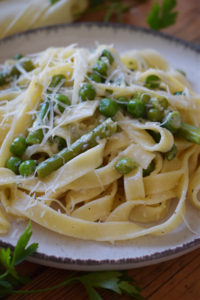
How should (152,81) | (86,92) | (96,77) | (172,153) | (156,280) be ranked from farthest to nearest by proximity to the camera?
(152,81)
(96,77)
(86,92)
(172,153)
(156,280)

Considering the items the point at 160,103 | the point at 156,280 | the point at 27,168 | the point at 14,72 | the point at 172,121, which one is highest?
the point at 14,72

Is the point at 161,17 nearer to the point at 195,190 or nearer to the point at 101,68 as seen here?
the point at 101,68

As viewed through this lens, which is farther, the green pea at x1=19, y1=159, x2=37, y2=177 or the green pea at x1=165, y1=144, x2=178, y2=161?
the green pea at x1=165, y1=144, x2=178, y2=161

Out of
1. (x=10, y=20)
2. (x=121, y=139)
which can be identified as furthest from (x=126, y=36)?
(x=121, y=139)

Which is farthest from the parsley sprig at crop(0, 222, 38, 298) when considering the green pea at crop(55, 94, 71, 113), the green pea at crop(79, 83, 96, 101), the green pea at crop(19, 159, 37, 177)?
the green pea at crop(79, 83, 96, 101)

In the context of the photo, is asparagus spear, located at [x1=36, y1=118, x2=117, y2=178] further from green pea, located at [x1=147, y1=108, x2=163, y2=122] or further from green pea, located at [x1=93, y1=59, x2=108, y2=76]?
green pea, located at [x1=93, y1=59, x2=108, y2=76]

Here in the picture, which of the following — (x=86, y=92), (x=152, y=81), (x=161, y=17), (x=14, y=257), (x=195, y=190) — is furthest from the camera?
(x=161, y=17)

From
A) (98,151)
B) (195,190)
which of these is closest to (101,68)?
(98,151)
